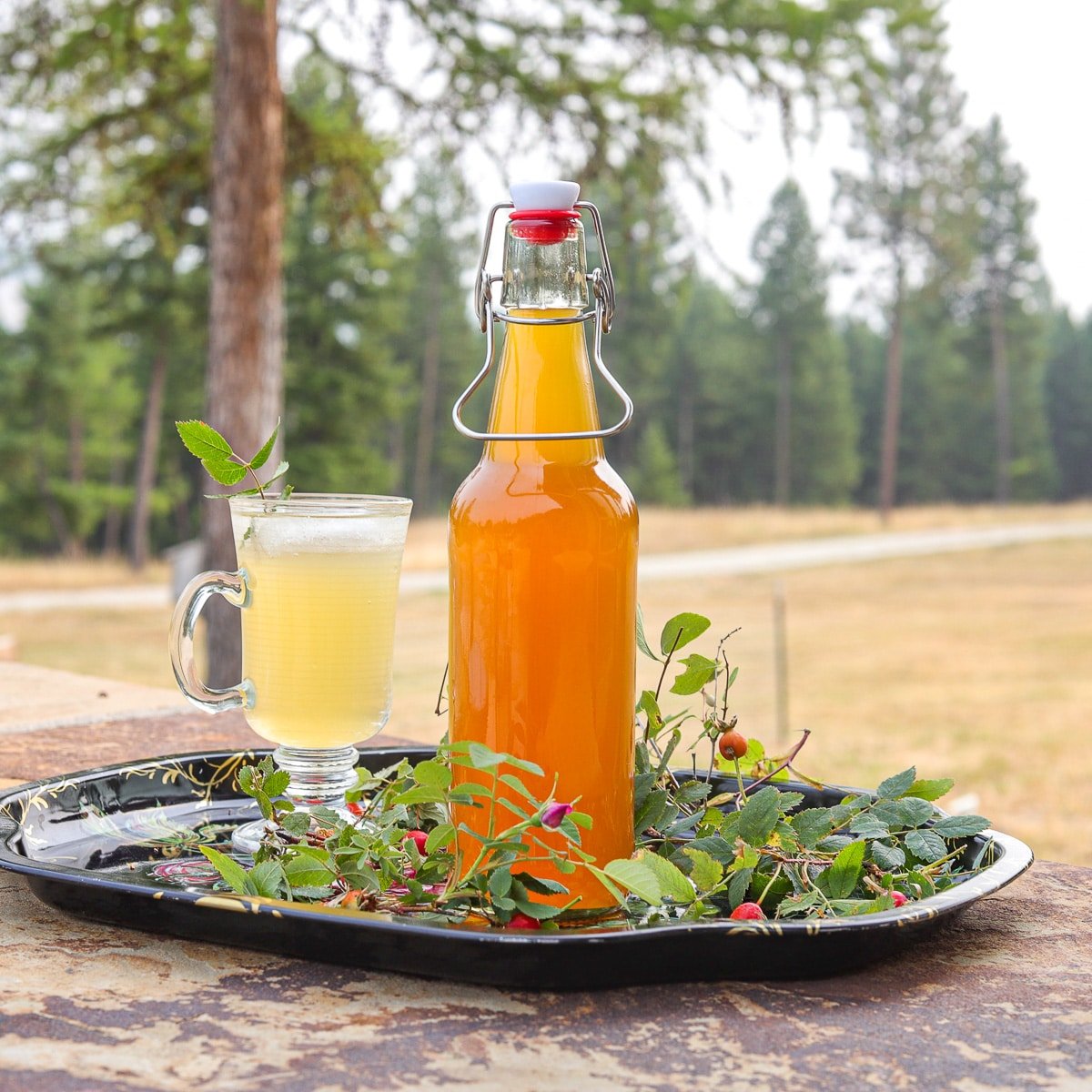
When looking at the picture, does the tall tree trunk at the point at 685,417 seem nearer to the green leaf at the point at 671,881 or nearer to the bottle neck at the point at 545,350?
the bottle neck at the point at 545,350

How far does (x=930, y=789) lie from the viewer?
952 millimetres

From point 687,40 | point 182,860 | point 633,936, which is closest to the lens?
point 633,936

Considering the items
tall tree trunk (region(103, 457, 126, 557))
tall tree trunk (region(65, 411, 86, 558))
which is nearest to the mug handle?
tall tree trunk (region(65, 411, 86, 558))

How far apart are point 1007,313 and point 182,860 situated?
104 ft

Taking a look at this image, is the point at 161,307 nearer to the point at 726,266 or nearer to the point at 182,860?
the point at 726,266

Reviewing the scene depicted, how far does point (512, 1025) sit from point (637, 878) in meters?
0.11

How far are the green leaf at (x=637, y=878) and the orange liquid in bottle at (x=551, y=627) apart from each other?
0.26ft

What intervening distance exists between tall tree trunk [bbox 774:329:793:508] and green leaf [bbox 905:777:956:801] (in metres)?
35.0

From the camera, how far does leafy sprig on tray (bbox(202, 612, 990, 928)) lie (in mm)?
765

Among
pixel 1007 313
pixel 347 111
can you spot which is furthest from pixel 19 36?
pixel 1007 313

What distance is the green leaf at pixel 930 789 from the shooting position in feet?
3.05

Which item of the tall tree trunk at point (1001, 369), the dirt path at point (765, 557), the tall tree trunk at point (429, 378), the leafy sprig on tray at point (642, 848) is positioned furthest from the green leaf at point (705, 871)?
the tall tree trunk at point (1001, 369)

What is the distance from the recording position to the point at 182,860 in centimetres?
102

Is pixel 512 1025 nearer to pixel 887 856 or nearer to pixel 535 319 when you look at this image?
pixel 887 856
